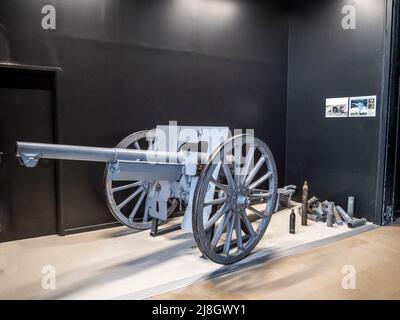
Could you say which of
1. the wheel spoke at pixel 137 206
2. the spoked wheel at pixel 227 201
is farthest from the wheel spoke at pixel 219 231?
the wheel spoke at pixel 137 206

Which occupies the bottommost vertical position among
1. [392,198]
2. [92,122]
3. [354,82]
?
[392,198]

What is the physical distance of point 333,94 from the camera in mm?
4590

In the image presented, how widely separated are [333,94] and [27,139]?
3490 mm

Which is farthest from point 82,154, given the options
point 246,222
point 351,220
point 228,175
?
point 351,220

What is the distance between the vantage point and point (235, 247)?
131 inches

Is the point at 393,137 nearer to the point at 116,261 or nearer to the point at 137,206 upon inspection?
the point at 137,206

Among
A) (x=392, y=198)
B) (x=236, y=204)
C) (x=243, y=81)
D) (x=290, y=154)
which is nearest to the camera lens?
(x=236, y=204)

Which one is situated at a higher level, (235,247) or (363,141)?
(363,141)

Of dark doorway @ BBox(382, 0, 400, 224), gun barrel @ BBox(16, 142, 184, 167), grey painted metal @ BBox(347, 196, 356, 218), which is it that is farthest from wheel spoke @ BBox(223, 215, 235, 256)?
dark doorway @ BBox(382, 0, 400, 224)

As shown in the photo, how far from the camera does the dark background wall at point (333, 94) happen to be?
4168 mm

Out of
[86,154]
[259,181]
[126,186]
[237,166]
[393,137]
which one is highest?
[393,137]

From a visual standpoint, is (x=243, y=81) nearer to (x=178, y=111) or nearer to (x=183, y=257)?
(x=178, y=111)

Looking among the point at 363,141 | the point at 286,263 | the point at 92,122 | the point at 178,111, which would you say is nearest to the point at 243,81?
the point at 178,111
